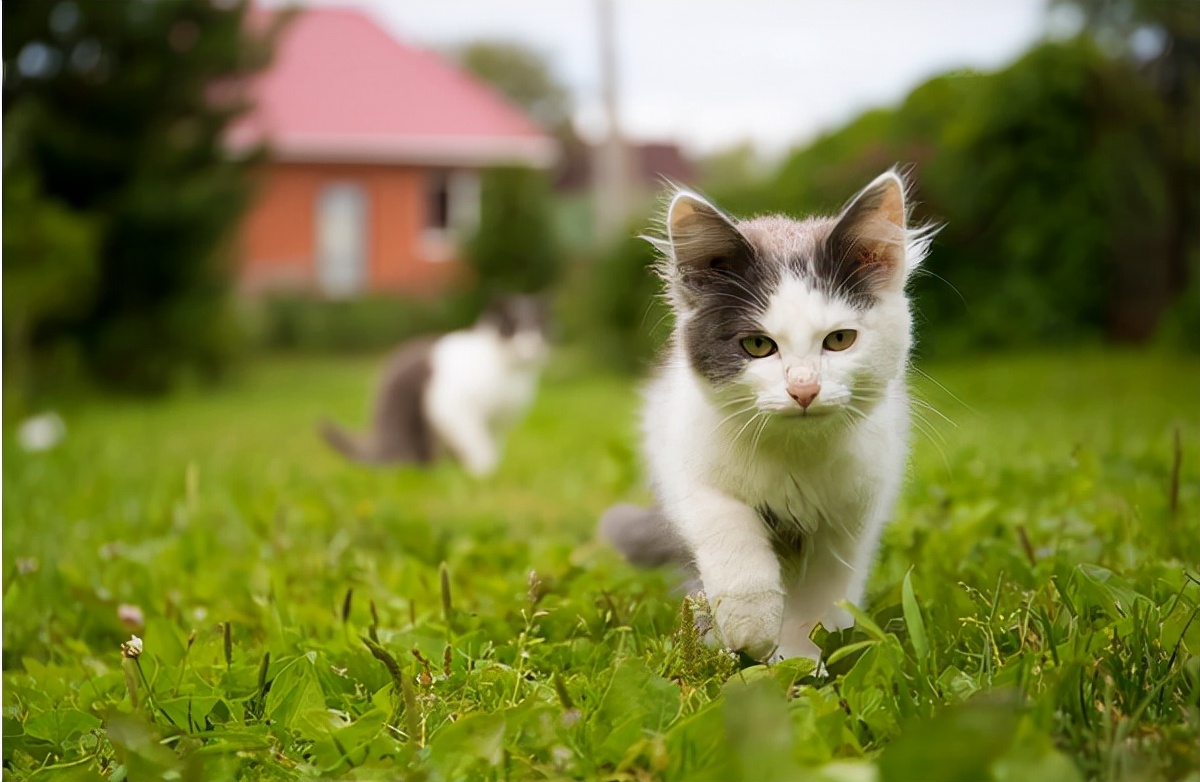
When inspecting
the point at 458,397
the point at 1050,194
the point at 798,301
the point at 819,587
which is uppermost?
the point at 798,301

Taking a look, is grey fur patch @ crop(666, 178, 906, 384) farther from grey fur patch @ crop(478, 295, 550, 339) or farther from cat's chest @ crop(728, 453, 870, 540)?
grey fur patch @ crop(478, 295, 550, 339)

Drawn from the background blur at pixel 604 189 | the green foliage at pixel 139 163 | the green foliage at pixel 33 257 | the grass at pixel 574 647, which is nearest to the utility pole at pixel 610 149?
the background blur at pixel 604 189

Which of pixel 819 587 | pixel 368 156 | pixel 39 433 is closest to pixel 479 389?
pixel 39 433

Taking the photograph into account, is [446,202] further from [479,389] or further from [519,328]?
[479,389]

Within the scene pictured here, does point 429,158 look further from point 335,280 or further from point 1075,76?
point 1075,76

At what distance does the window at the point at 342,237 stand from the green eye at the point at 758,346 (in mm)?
20069

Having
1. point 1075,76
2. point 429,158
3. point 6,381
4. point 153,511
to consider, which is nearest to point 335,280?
point 429,158

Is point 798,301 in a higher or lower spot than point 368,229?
higher

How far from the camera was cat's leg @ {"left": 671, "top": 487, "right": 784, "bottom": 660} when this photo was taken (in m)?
1.89

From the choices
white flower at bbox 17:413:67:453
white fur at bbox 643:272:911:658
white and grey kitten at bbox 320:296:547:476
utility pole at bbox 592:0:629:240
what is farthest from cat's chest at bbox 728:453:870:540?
utility pole at bbox 592:0:629:240

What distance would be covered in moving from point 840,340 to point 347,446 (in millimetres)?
5100

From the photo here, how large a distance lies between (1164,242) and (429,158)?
48.8 ft

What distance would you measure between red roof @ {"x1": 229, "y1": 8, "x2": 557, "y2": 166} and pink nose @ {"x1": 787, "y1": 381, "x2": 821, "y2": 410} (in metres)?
18.5

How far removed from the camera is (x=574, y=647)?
202 centimetres
